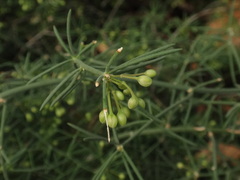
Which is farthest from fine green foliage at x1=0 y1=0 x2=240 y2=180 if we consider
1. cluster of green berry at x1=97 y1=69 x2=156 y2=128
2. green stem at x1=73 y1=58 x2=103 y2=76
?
cluster of green berry at x1=97 y1=69 x2=156 y2=128

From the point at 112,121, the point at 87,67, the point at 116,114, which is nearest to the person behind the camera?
the point at 112,121

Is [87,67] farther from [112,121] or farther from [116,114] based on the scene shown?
[116,114]

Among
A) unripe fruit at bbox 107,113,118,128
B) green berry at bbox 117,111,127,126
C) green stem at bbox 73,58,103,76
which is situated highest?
green stem at bbox 73,58,103,76

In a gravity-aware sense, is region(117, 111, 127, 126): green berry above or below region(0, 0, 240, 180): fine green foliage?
above

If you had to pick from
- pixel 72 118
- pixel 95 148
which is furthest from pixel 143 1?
pixel 95 148

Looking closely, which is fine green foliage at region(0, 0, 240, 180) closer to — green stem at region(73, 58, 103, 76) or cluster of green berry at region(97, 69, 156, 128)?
green stem at region(73, 58, 103, 76)

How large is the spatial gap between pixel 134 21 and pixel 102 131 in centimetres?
123

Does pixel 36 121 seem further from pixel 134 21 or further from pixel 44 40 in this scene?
pixel 134 21

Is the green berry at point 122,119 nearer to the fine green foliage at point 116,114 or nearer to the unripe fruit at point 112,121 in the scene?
the unripe fruit at point 112,121

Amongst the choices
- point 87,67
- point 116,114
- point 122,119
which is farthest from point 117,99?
point 116,114

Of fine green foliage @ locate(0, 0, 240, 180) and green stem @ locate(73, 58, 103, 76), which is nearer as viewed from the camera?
green stem @ locate(73, 58, 103, 76)

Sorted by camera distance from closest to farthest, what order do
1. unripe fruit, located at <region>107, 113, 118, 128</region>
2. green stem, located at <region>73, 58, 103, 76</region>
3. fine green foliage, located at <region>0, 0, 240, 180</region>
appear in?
unripe fruit, located at <region>107, 113, 118, 128</region> < green stem, located at <region>73, 58, 103, 76</region> < fine green foliage, located at <region>0, 0, 240, 180</region>

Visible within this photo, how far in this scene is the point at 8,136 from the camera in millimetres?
2516

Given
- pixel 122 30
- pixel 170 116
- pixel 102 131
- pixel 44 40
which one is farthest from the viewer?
pixel 122 30
